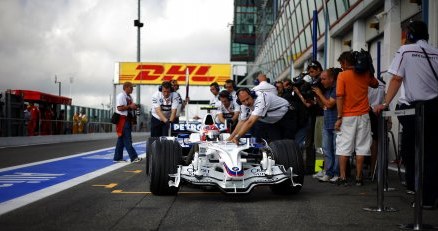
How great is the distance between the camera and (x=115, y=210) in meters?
A: 5.97

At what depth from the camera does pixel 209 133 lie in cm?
812

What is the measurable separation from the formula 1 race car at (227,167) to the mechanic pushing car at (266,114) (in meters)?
0.31

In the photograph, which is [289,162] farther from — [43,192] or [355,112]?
[43,192]

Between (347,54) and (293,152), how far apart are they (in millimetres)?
1996

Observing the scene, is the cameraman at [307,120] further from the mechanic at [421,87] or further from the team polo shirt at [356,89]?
the mechanic at [421,87]

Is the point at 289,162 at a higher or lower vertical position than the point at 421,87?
lower

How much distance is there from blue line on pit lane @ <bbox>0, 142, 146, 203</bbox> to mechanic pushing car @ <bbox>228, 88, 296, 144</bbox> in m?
2.82

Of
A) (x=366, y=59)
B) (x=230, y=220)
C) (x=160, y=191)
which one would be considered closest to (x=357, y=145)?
(x=366, y=59)

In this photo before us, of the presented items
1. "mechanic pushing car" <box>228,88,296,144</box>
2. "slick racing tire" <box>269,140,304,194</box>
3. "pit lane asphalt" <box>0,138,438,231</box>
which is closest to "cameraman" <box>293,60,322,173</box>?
Answer: "mechanic pushing car" <box>228,88,296,144</box>

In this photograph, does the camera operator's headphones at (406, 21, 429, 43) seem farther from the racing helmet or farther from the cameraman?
the cameraman

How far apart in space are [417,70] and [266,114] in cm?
330

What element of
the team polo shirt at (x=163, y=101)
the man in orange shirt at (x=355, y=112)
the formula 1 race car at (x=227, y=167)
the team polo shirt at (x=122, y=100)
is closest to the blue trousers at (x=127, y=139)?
the team polo shirt at (x=122, y=100)

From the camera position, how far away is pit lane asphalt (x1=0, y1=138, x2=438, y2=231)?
5145 mm

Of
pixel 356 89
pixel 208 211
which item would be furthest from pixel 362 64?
pixel 208 211
